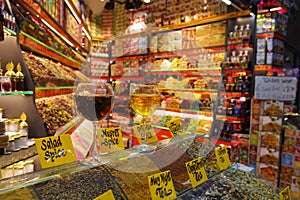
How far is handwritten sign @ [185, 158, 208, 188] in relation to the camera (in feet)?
3.02

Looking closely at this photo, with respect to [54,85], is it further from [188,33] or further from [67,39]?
[188,33]

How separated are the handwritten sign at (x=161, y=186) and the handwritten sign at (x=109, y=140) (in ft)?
0.83

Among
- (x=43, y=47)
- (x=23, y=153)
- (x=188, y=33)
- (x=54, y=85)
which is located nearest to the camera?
(x=23, y=153)

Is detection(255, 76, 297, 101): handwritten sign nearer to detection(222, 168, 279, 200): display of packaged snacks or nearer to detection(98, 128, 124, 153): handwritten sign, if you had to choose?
detection(222, 168, 279, 200): display of packaged snacks

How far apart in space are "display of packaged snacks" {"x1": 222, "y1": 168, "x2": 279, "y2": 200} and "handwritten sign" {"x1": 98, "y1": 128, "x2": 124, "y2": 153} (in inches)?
22.7

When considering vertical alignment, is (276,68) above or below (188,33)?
below

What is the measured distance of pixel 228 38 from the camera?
4.57 m

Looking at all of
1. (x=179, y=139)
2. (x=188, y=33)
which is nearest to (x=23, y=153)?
(x=179, y=139)

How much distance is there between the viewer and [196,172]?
0.96 meters

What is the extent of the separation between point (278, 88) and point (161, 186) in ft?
8.18

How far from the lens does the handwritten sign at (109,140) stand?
3.03 feet

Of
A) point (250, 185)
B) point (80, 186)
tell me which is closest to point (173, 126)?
point (250, 185)

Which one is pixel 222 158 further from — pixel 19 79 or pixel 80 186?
pixel 19 79

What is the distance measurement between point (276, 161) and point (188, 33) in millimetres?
3313
